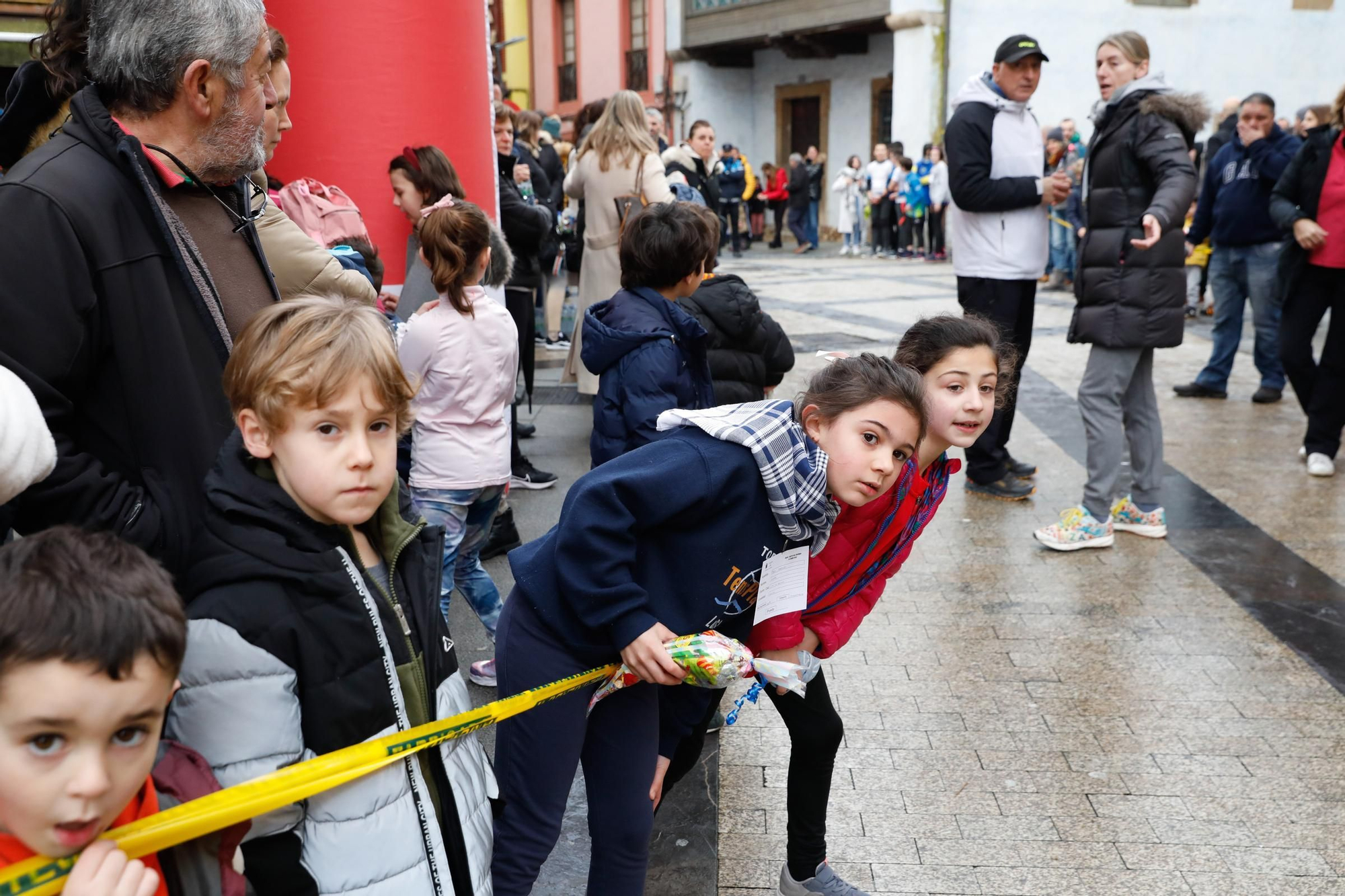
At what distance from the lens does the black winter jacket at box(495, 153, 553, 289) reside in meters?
6.61

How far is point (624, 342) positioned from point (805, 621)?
1.20 m

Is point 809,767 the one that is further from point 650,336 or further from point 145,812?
point 145,812

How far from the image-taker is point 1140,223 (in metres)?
5.12

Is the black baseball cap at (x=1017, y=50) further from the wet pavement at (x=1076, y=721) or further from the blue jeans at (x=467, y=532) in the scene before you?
the blue jeans at (x=467, y=532)

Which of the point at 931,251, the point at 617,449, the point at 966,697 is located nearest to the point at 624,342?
the point at 617,449

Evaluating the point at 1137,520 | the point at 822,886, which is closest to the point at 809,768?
the point at 822,886

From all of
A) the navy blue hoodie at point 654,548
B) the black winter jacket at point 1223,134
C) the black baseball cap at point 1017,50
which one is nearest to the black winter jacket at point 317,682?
the navy blue hoodie at point 654,548

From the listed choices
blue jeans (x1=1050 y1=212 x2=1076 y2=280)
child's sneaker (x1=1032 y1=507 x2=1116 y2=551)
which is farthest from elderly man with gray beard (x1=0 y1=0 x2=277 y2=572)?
blue jeans (x1=1050 y1=212 x2=1076 y2=280)

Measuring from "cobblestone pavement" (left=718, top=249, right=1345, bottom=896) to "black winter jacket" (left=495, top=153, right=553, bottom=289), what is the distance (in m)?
2.68

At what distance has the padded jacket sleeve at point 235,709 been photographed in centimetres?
151

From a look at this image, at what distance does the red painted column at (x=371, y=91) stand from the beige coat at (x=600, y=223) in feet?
4.07

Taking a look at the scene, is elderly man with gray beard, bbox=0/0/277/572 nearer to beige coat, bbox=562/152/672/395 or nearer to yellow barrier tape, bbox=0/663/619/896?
yellow barrier tape, bbox=0/663/619/896

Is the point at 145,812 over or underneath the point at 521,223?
underneath

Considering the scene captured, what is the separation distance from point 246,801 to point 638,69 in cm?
3113
